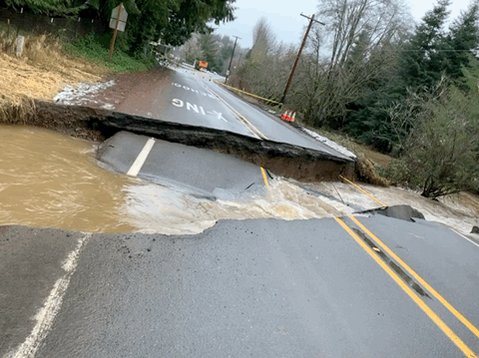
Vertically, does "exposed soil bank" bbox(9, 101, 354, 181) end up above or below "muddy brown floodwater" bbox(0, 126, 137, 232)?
above

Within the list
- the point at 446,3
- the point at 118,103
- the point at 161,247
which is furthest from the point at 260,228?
the point at 446,3

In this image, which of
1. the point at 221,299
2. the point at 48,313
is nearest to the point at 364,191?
the point at 221,299

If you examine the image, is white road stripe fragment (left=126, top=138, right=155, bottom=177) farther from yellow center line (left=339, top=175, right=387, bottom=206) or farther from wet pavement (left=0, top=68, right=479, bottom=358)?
yellow center line (left=339, top=175, right=387, bottom=206)

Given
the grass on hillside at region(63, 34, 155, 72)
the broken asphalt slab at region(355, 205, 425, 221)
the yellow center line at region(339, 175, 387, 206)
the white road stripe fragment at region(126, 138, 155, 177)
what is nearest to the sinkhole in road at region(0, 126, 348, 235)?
the white road stripe fragment at region(126, 138, 155, 177)

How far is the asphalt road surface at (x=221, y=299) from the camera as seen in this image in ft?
8.90

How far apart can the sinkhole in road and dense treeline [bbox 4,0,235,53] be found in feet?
29.8

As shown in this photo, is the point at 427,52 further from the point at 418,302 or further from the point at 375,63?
the point at 418,302

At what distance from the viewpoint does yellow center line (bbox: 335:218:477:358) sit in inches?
149

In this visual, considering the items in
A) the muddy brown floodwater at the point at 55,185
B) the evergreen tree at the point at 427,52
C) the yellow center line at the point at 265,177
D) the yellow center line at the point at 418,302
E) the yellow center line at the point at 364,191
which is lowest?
the muddy brown floodwater at the point at 55,185

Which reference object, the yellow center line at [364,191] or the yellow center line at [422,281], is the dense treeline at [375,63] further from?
the yellow center line at [422,281]

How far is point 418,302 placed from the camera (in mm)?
4438

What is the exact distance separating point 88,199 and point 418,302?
13.4 feet

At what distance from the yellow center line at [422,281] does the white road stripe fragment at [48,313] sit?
4.03 meters

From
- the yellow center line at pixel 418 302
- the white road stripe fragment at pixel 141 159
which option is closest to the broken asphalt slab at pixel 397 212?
the yellow center line at pixel 418 302
